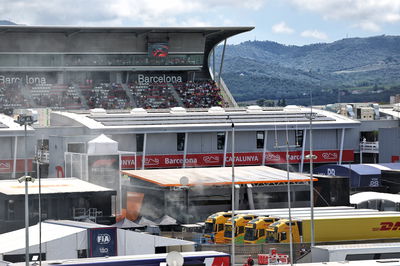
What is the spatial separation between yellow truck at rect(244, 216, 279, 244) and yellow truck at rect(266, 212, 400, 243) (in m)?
0.60

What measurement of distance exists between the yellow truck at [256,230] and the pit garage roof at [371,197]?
16.7 metres

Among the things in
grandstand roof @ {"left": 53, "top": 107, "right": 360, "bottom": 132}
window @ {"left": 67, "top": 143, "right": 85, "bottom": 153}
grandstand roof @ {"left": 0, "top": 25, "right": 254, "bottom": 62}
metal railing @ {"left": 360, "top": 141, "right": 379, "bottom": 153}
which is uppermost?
grandstand roof @ {"left": 0, "top": 25, "right": 254, "bottom": 62}

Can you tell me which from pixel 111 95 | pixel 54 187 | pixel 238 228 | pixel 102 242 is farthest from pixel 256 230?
pixel 111 95

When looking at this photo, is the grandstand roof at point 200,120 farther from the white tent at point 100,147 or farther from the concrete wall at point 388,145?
the white tent at point 100,147

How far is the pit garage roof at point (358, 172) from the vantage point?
282 ft

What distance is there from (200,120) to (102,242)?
4561cm

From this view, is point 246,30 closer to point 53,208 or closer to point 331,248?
point 53,208

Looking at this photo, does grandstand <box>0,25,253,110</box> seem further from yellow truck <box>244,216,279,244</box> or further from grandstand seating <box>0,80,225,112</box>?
yellow truck <box>244,216,279,244</box>

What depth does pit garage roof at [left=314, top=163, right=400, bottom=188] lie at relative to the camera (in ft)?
282

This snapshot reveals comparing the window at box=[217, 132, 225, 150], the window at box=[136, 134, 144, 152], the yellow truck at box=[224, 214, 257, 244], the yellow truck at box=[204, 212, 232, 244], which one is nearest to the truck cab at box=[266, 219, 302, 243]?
the yellow truck at box=[224, 214, 257, 244]

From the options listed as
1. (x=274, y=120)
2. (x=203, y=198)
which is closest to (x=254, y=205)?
(x=203, y=198)

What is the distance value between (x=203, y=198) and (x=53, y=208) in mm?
14384

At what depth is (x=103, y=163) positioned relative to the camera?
7206 cm

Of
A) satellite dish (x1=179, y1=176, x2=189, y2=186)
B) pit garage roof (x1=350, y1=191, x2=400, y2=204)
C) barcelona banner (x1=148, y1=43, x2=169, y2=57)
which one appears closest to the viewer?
satellite dish (x1=179, y1=176, x2=189, y2=186)
